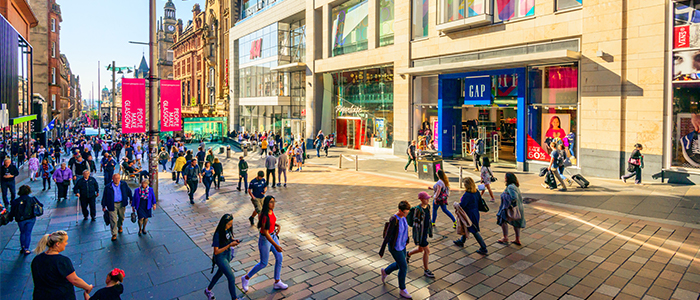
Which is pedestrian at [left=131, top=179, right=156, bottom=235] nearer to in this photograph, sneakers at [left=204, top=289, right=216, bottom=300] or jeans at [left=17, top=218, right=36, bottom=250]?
jeans at [left=17, top=218, right=36, bottom=250]

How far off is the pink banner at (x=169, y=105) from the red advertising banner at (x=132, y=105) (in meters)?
0.63

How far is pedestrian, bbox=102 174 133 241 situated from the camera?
9531mm

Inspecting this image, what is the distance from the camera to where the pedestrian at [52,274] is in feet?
15.1

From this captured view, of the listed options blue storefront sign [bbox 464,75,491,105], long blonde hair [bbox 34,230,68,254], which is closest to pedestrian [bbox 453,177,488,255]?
long blonde hair [bbox 34,230,68,254]

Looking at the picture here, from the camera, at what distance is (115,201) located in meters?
9.66

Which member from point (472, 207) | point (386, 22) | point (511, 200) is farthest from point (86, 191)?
point (386, 22)

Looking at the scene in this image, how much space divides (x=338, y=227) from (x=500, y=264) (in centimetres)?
402

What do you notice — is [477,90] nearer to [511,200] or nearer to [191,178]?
[511,200]

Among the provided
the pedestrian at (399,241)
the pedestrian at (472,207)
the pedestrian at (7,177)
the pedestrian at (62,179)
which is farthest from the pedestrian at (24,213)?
the pedestrian at (472,207)

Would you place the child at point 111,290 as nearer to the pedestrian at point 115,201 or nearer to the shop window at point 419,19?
the pedestrian at point 115,201

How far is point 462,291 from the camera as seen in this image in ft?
20.9

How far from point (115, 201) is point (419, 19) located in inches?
771

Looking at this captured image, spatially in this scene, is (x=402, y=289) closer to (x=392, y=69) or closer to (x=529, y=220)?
(x=529, y=220)

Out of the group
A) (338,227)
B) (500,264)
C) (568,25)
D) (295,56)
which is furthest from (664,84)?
(295,56)
